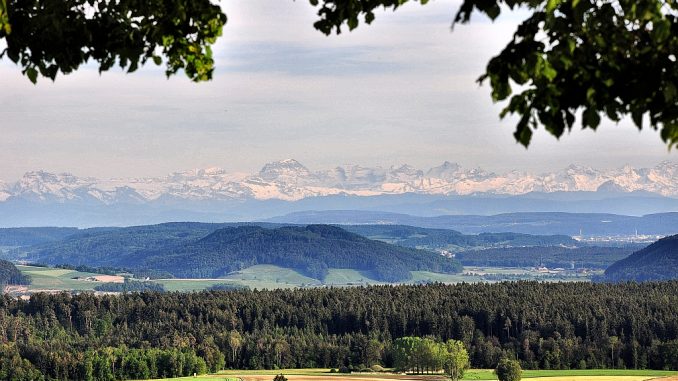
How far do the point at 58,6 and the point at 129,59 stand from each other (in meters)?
1.51

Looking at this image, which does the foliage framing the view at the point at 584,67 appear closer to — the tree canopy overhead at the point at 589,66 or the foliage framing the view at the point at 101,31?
the tree canopy overhead at the point at 589,66

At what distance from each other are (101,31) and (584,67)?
914 cm

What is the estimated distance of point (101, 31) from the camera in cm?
2156

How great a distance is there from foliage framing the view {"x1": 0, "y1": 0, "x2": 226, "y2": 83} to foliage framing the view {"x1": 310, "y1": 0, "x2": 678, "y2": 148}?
656 cm

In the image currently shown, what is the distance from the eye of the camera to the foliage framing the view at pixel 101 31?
20.9 m

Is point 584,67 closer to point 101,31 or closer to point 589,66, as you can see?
point 589,66

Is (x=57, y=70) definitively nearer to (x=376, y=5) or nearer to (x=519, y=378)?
(x=376, y=5)

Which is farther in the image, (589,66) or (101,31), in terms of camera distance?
(101,31)

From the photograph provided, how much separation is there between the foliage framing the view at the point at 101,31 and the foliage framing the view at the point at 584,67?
656 centimetres

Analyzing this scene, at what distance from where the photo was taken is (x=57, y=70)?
21.6 meters

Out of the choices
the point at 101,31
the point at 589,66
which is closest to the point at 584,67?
the point at 589,66

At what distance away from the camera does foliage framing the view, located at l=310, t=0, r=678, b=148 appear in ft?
53.1

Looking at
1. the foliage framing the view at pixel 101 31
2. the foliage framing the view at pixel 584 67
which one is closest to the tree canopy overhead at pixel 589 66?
the foliage framing the view at pixel 584 67

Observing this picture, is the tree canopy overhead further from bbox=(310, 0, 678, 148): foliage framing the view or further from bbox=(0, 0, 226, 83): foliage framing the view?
bbox=(0, 0, 226, 83): foliage framing the view
